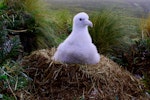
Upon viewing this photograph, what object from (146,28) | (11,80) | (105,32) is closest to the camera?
(11,80)

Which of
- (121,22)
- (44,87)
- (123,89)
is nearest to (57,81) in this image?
(44,87)

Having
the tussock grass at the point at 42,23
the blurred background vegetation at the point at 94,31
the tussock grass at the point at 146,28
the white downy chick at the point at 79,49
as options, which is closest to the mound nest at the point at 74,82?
the white downy chick at the point at 79,49

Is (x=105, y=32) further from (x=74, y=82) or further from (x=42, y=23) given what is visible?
(x=74, y=82)

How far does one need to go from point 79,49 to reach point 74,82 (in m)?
0.33

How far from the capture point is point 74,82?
3.85m

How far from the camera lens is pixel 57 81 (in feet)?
12.8

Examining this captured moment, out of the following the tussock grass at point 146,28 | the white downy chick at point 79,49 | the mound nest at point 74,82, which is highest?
the white downy chick at point 79,49

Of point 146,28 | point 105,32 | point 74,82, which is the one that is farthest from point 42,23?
point 74,82

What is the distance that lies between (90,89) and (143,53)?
176cm

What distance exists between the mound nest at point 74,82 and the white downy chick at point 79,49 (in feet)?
0.20

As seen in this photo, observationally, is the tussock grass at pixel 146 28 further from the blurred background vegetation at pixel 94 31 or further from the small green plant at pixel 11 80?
the small green plant at pixel 11 80

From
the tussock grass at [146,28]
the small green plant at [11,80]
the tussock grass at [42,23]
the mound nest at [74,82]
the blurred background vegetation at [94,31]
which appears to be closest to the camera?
the small green plant at [11,80]

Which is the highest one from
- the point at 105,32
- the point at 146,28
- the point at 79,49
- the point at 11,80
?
the point at 79,49

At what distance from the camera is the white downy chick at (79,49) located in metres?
3.89
